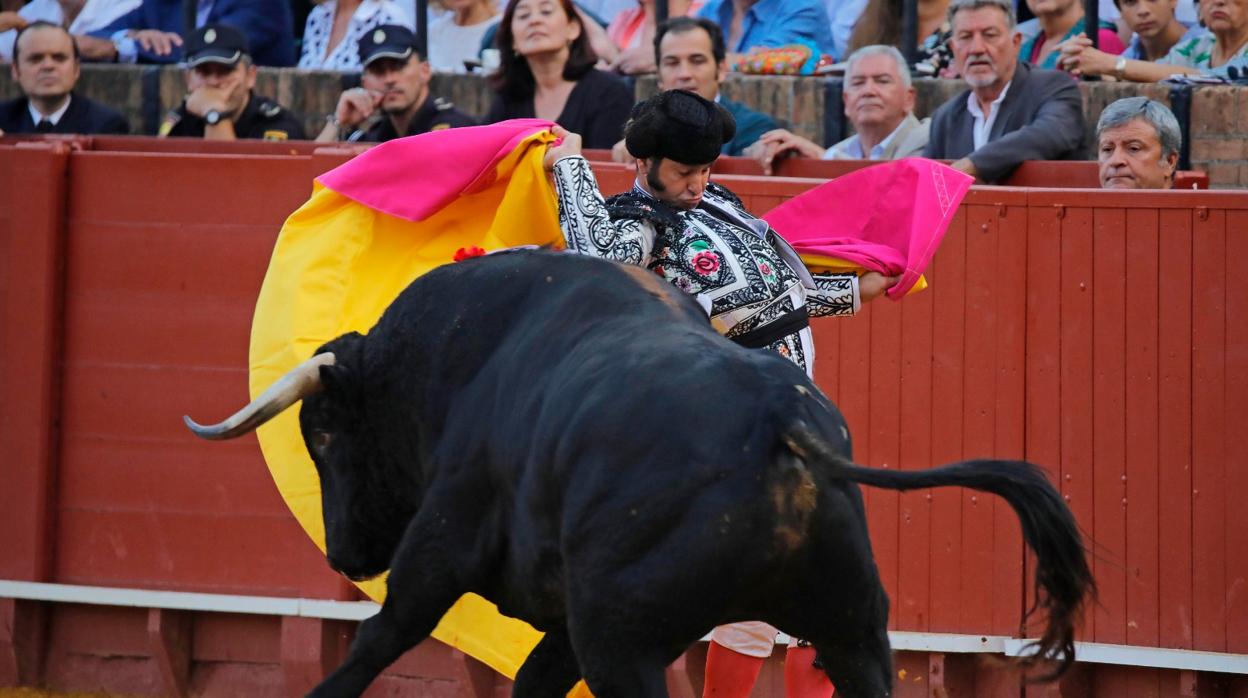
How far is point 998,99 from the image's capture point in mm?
6379

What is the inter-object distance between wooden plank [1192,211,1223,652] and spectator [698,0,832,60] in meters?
2.42

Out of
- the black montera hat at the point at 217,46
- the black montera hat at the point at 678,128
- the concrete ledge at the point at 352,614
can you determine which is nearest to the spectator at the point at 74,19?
the black montera hat at the point at 217,46

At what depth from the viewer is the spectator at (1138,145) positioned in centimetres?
571

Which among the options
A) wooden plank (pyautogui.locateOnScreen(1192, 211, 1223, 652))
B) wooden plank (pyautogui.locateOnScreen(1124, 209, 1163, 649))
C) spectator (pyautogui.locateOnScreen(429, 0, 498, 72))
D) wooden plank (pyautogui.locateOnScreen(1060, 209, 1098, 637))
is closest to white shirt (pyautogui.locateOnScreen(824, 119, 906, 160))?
wooden plank (pyautogui.locateOnScreen(1060, 209, 1098, 637))

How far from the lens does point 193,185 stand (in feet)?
20.4

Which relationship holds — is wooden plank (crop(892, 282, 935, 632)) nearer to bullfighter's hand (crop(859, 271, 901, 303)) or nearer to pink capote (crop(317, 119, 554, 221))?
bullfighter's hand (crop(859, 271, 901, 303))

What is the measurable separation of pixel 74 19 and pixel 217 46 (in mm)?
2388

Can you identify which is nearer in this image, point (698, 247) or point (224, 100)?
point (698, 247)

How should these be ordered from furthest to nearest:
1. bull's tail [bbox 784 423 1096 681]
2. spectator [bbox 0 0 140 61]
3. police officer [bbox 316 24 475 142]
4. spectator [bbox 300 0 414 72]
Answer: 1. spectator [bbox 0 0 140 61]
2. spectator [bbox 300 0 414 72]
3. police officer [bbox 316 24 475 142]
4. bull's tail [bbox 784 423 1096 681]

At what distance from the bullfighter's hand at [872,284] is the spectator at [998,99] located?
5.89 ft

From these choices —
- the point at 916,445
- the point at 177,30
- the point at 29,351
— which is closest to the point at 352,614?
the point at 29,351

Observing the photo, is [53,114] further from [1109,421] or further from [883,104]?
[1109,421]

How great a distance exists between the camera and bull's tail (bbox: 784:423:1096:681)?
3.12m

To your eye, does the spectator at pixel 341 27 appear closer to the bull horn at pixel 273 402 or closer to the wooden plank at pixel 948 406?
the wooden plank at pixel 948 406
